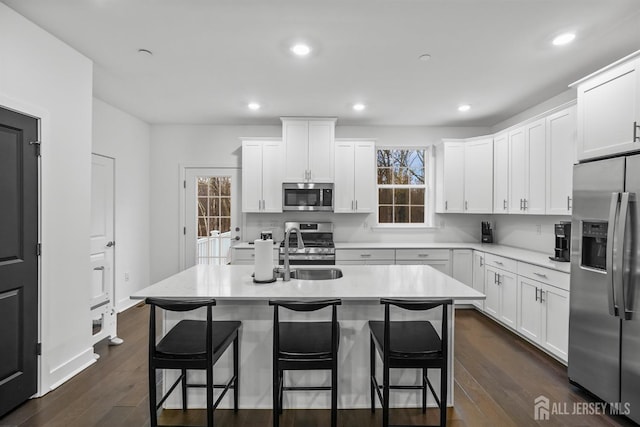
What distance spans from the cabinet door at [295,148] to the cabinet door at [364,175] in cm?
73

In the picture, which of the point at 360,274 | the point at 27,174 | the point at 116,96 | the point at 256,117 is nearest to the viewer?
the point at 27,174

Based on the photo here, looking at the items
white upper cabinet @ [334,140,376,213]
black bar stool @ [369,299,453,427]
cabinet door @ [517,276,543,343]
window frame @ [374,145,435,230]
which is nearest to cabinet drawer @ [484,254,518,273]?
cabinet door @ [517,276,543,343]

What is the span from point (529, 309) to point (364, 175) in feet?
8.37

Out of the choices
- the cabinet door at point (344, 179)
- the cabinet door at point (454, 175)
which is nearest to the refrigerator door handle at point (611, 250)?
the cabinet door at point (454, 175)

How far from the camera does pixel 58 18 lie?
2.30 meters

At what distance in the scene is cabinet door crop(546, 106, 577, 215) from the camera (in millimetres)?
3189

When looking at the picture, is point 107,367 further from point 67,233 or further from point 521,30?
point 521,30

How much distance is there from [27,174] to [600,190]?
4.02 m

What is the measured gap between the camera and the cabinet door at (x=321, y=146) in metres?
4.61

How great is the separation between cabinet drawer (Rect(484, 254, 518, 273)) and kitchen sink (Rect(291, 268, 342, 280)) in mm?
2132

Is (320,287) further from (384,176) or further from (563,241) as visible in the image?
(384,176)

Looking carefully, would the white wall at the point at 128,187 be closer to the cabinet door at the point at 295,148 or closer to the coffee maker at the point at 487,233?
the cabinet door at the point at 295,148

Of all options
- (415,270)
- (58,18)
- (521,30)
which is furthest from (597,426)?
(58,18)

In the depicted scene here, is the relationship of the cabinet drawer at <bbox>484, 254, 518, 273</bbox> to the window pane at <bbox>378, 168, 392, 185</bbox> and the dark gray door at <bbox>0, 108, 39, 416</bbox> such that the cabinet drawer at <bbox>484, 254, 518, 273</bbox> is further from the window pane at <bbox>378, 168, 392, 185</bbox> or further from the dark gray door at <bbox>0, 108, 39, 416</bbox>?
the dark gray door at <bbox>0, 108, 39, 416</bbox>
